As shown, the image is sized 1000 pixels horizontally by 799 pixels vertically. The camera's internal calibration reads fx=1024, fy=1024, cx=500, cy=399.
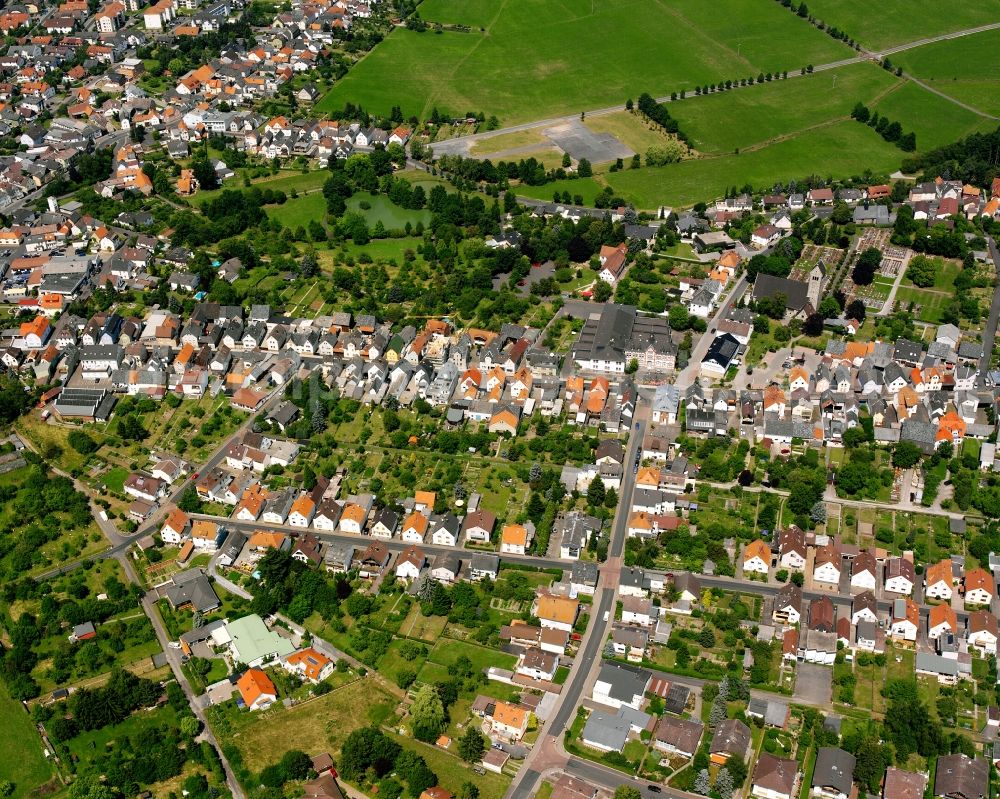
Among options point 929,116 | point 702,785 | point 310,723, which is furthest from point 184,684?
point 929,116

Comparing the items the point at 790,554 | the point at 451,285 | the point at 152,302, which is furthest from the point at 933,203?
the point at 152,302

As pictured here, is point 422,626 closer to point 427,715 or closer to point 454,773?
point 427,715

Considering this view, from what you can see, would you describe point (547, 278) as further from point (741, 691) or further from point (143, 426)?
point (741, 691)

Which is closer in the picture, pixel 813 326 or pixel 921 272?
pixel 813 326

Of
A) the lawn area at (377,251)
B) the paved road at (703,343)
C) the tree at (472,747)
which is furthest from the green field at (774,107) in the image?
the tree at (472,747)

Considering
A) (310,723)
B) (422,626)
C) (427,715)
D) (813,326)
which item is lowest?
(310,723)
